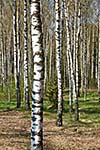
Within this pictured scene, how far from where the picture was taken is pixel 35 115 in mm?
8562

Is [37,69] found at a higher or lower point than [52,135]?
higher

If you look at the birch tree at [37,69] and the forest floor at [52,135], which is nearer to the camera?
the birch tree at [37,69]

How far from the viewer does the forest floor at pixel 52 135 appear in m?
12.8

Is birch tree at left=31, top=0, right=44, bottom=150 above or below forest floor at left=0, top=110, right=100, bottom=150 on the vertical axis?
above

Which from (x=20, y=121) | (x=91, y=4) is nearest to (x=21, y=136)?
(x=20, y=121)

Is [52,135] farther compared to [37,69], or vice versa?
[52,135]

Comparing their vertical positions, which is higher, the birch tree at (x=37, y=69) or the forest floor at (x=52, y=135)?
the birch tree at (x=37, y=69)

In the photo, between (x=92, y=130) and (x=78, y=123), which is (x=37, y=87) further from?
(x=78, y=123)


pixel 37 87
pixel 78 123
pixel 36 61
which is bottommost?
pixel 78 123

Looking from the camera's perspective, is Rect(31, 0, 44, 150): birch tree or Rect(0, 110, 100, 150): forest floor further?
Rect(0, 110, 100, 150): forest floor

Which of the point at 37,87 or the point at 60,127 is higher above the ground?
the point at 37,87

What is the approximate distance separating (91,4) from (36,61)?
34.8m

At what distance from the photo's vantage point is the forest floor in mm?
12789

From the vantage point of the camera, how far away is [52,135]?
15.0m
